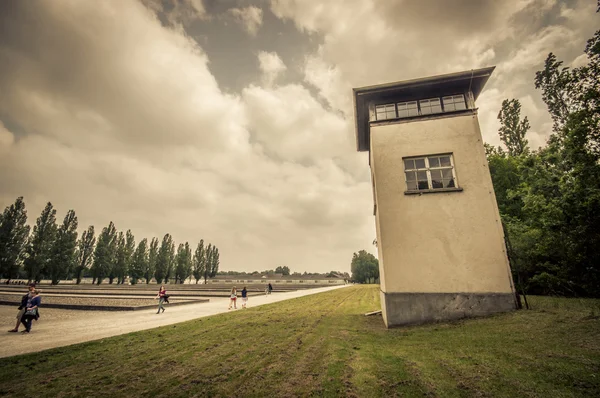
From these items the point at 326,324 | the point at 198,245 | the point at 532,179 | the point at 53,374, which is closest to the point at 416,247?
the point at 326,324

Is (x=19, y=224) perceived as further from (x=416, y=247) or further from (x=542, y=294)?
(x=542, y=294)

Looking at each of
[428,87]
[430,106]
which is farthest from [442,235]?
[428,87]

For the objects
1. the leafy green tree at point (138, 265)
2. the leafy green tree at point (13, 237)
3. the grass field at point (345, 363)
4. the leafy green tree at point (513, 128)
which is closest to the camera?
the grass field at point (345, 363)

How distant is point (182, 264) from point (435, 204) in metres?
92.7

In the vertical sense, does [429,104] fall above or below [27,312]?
above

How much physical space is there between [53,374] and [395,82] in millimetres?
17342

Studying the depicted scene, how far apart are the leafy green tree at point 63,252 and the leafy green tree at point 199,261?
3717 cm

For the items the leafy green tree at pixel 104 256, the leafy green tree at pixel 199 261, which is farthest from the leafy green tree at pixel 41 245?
the leafy green tree at pixel 199 261

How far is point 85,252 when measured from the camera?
2884 inches

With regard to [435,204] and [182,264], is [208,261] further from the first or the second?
[435,204]

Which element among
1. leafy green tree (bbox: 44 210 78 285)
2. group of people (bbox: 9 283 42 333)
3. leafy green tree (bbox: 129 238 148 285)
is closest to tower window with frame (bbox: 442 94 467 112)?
group of people (bbox: 9 283 42 333)

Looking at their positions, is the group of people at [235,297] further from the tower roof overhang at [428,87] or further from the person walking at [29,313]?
the tower roof overhang at [428,87]

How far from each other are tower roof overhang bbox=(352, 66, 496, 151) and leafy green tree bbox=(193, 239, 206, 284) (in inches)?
3777

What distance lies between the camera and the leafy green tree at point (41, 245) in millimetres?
58156
